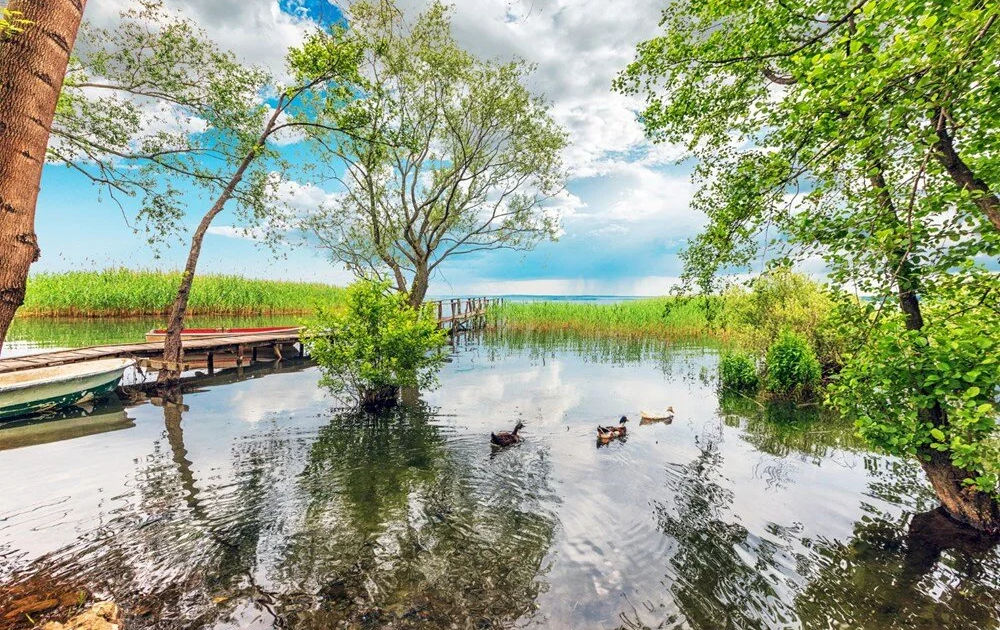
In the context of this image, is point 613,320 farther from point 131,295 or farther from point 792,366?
point 131,295

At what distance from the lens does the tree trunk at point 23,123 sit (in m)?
2.49

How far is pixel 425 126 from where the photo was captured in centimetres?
1906

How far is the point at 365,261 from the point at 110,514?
1802cm

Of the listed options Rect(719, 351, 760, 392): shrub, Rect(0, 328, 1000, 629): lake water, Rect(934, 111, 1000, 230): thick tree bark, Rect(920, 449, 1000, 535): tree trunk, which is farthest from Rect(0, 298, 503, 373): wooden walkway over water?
Rect(719, 351, 760, 392): shrub

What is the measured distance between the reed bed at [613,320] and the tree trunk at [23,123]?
24.4 m

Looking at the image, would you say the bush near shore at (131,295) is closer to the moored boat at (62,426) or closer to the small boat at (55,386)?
the small boat at (55,386)

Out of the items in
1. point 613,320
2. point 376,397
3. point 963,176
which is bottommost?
point 376,397

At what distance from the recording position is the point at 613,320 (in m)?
27.8

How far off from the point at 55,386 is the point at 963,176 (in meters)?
17.2

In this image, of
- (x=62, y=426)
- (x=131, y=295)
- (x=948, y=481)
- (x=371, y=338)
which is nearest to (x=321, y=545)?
(x=371, y=338)

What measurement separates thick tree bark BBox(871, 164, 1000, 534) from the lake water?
31cm

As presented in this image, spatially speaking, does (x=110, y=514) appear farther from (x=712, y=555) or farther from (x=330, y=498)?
(x=712, y=555)

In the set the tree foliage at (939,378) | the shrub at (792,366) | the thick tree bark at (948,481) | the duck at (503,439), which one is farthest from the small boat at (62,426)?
the shrub at (792,366)

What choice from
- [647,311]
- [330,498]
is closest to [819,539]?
[330,498]
